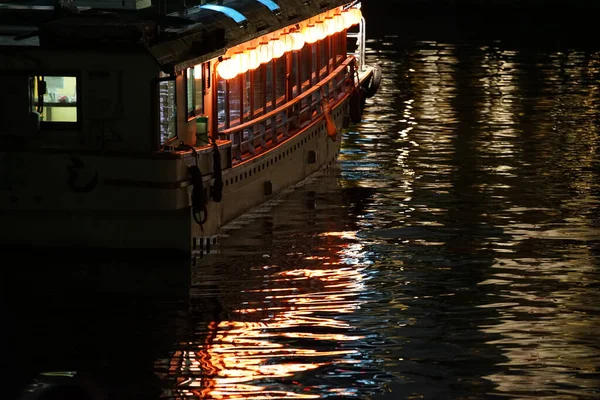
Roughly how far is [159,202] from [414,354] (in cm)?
523

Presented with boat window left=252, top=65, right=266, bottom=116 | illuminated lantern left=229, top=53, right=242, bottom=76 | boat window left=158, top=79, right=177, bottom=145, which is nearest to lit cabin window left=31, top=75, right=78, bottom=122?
boat window left=158, top=79, right=177, bottom=145

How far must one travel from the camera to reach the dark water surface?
57.2ft

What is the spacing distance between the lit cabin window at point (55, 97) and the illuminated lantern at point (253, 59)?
14.5 feet

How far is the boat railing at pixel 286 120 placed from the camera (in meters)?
25.8

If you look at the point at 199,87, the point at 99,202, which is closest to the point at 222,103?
the point at 199,87

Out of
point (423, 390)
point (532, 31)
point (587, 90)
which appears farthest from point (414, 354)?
point (532, 31)

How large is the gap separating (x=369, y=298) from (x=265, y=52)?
787 cm

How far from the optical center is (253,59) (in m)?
26.9

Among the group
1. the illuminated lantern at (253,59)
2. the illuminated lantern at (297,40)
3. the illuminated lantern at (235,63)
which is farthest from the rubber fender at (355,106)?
the illuminated lantern at (235,63)

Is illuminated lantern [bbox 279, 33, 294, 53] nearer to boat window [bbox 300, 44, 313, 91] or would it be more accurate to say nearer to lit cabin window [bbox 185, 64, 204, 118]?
boat window [bbox 300, 44, 313, 91]

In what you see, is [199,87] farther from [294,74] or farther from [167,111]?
[294,74]

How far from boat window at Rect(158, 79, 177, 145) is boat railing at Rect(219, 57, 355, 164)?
1.31 metres

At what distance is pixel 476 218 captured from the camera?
27.0m

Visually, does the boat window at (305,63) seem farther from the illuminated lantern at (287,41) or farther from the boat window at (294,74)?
the illuminated lantern at (287,41)
